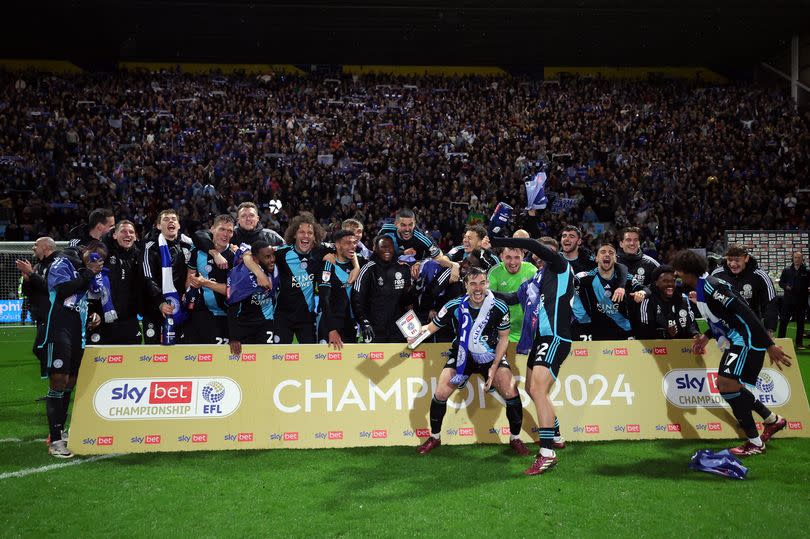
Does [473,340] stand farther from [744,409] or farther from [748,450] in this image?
[748,450]

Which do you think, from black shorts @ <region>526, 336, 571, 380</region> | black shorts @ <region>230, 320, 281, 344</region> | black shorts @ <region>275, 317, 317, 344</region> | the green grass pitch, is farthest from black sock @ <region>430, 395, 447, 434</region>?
black shorts @ <region>230, 320, 281, 344</region>

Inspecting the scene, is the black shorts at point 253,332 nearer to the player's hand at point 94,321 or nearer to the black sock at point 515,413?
the player's hand at point 94,321

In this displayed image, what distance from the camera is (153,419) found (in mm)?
7484

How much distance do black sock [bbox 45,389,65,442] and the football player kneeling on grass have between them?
3.62 meters

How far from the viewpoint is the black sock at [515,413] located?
7281 millimetres

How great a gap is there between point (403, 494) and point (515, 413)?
1791mm

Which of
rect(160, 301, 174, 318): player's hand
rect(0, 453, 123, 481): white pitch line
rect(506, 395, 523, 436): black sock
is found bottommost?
rect(0, 453, 123, 481): white pitch line

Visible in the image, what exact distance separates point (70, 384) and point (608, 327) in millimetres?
6327

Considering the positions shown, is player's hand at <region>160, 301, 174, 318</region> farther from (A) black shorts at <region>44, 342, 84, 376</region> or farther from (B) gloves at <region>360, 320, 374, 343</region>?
(B) gloves at <region>360, 320, 374, 343</region>

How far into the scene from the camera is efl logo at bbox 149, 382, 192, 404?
Answer: 24.8 ft

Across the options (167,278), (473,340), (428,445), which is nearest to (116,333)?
(167,278)

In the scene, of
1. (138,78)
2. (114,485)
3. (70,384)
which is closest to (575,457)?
(114,485)

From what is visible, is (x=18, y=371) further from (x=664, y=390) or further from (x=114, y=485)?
(x=664, y=390)

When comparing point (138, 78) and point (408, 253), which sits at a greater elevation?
point (138, 78)
